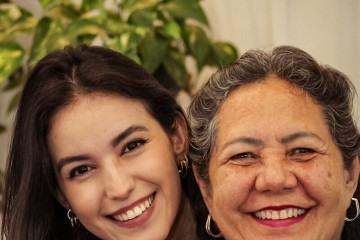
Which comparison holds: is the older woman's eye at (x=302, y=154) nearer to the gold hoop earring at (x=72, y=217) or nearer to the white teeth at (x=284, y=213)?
the white teeth at (x=284, y=213)

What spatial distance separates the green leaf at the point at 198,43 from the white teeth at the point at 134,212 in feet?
3.84

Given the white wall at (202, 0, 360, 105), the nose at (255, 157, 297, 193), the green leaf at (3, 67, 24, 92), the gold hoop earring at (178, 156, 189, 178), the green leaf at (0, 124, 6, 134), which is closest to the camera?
the nose at (255, 157, 297, 193)

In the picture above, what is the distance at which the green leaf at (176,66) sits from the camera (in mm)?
3143

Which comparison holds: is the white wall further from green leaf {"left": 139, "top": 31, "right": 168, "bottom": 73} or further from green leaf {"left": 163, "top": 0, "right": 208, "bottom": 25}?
green leaf {"left": 139, "top": 31, "right": 168, "bottom": 73}

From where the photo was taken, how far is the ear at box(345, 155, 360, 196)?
1.92 metres

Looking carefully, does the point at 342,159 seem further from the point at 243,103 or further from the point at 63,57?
the point at 63,57

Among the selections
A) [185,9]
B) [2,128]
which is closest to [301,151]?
[185,9]

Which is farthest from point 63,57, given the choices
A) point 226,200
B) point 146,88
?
point 226,200

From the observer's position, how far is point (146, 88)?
2.22m

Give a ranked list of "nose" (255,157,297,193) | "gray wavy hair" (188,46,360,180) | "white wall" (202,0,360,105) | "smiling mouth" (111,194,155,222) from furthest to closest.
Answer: "white wall" (202,0,360,105) → "smiling mouth" (111,194,155,222) → "gray wavy hair" (188,46,360,180) → "nose" (255,157,297,193)

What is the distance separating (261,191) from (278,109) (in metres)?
0.21

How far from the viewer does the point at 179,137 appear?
88.7 inches

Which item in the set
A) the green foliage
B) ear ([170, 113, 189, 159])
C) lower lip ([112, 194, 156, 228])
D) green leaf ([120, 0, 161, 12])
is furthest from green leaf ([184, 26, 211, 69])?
lower lip ([112, 194, 156, 228])

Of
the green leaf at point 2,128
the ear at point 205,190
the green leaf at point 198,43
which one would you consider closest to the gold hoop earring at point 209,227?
the ear at point 205,190
